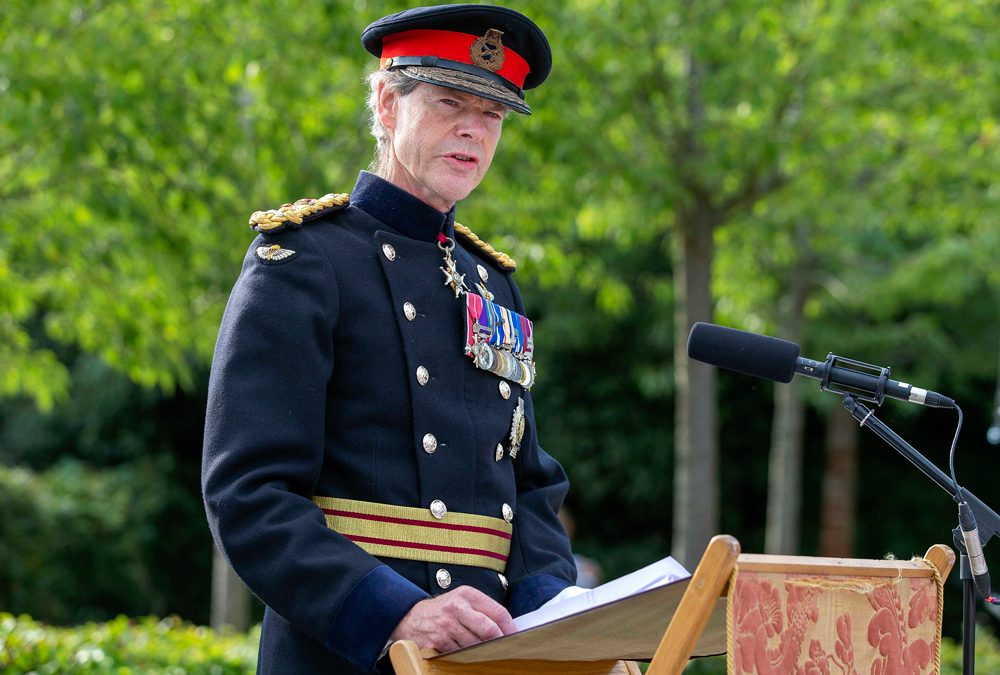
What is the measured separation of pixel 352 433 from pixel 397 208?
0.43m

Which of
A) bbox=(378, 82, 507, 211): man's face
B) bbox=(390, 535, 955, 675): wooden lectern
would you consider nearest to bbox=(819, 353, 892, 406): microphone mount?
bbox=(390, 535, 955, 675): wooden lectern

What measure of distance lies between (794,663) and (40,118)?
4.84 meters

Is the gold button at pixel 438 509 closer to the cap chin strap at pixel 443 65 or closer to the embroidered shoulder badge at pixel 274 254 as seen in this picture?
the embroidered shoulder badge at pixel 274 254

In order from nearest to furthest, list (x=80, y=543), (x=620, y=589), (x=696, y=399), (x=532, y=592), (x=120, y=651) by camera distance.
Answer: (x=620, y=589), (x=532, y=592), (x=120, y=651), (x=696, y=399), (x=80, y=543)

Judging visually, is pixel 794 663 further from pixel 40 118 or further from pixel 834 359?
pixel 40 118

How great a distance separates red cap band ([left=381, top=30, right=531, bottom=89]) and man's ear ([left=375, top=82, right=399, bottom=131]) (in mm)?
51

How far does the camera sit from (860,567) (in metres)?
1.68

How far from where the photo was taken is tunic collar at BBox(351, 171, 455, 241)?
7.34 feet

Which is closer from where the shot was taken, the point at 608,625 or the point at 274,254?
the point at 608,625

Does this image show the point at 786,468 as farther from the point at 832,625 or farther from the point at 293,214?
the point at 832,625

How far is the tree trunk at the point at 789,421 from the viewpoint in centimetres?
1003

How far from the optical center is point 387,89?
7.34 feet

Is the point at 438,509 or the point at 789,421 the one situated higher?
Answer: the point at 438,509

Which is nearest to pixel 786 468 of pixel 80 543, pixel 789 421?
pixel 789 421
